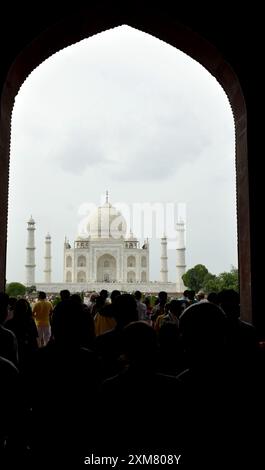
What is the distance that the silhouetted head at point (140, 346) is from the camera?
1.56 meters

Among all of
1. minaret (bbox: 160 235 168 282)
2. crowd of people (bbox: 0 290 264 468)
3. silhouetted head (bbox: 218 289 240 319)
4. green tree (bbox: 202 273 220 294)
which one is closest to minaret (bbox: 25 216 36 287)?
minaret (bbox: 160 235 168 282)

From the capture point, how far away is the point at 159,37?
5.14 m

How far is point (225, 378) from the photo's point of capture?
1591 millimetres

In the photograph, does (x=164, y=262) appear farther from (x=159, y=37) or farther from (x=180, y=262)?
(x=159, y=37)

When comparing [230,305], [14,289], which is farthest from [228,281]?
[230,305]

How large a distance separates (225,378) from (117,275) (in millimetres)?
41058

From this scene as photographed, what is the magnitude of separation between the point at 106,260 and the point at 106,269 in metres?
0.72

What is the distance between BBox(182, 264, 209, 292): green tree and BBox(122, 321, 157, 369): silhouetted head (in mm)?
35092

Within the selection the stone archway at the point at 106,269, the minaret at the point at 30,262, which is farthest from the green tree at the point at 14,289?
the stone archway at the point at 106,269

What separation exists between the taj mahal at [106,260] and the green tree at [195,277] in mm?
2177

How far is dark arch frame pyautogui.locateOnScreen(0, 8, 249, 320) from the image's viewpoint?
4.34 metres
